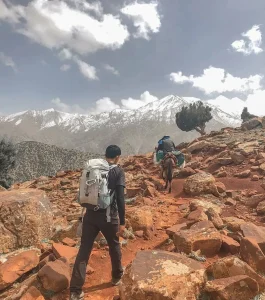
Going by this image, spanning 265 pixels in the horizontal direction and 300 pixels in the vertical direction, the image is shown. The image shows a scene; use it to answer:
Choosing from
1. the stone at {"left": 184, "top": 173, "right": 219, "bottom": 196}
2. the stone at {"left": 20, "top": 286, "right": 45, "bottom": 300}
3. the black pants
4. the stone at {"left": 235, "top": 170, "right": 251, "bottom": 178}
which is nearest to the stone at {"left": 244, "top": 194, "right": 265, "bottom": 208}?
the stone at {"left": 184, "top": 173, "right": 219, "bottom": 196}

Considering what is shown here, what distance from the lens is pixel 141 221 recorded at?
7.67 meters

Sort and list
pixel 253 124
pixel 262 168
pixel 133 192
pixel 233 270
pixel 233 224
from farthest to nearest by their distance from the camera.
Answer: pixel 253 124 < pixel 262 168 < pixel 133 192 < pixel 233 224 < pixel 233 270

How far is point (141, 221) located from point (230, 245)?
2.56m

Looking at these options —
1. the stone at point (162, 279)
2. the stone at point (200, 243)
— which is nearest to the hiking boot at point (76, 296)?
the stone at point (162, 279)

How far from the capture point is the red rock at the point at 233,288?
3.88m

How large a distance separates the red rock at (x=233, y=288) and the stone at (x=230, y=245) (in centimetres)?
177

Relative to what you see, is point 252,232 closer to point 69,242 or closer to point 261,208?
point 261,208

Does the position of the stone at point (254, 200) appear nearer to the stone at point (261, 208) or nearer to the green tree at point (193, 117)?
the stone at point (261, 208)

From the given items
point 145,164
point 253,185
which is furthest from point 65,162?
point 253,185

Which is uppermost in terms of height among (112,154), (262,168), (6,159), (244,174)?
(6,159)

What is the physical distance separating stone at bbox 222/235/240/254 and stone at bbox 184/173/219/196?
19.0ft

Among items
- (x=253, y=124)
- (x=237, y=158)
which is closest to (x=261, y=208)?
(x=237, y=158)

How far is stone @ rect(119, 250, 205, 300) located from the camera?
147 inches

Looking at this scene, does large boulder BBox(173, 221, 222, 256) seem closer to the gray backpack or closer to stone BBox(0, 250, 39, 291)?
the gray backpack
